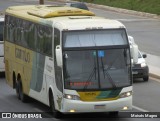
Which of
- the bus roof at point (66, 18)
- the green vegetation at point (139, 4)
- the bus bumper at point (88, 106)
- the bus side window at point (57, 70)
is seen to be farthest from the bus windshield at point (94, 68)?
the green vegetation at point (139, 4)

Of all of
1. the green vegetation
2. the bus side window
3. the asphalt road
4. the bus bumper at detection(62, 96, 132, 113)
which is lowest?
the green vegetation

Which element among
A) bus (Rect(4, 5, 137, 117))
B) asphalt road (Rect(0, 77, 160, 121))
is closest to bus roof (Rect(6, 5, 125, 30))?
bus (Rect(4, 5, 137, 117))

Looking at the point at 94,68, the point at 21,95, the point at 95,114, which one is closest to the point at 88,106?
the point at 94,68

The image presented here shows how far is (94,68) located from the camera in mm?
19266

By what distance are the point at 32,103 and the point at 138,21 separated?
1366 inches

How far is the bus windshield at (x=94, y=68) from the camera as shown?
1914 centimetres

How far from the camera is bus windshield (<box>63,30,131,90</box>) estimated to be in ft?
62.8

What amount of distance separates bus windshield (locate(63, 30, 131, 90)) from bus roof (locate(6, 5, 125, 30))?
0.57 meters

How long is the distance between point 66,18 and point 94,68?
8.29ft

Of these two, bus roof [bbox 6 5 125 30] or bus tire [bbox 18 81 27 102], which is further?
bus tire [bbox 18 81 27 102]

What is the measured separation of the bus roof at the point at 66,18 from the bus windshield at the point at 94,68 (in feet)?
1.86

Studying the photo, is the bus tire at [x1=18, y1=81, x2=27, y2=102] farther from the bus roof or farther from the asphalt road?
the bus roof

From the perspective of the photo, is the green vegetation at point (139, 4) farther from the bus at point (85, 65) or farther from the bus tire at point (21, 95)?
the bus at point (85, 65)

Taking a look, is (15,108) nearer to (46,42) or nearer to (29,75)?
(29,75)
